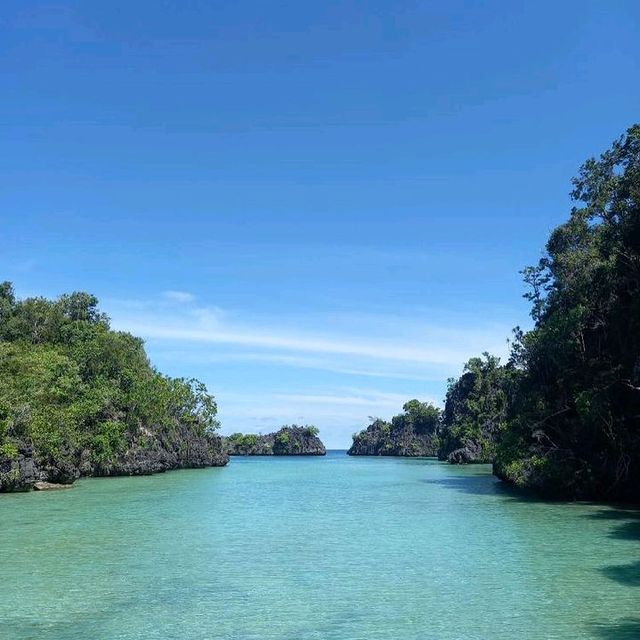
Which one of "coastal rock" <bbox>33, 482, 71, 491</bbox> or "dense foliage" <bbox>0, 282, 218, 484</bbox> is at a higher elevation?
"dense foliage" <bbox>0, 282, 218, 484</bbox>

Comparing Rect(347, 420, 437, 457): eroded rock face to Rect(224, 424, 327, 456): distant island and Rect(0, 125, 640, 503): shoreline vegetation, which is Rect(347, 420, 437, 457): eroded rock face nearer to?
Rect(224, 424, 327, 456): distant island

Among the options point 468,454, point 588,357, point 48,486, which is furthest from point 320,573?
point 468,454

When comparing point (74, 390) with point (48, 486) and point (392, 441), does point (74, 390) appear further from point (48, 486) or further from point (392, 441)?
point (392, 441)

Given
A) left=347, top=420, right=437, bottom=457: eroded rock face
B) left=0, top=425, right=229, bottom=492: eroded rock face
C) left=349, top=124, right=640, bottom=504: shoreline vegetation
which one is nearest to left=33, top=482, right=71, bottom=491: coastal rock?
left=0, top=425, right=229, bottom=492: eroded rock face

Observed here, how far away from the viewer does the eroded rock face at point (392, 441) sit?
501ft

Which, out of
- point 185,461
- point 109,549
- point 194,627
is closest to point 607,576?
point 194,627

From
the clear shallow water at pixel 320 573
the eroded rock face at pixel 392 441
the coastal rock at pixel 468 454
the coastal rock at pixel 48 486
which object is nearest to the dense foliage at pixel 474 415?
the coastal rock at pixel 468 454

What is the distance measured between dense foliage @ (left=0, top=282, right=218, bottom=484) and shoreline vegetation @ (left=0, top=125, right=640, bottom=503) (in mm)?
125

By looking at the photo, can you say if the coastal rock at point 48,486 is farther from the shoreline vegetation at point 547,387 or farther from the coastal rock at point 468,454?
the coastal rock at point 468,454

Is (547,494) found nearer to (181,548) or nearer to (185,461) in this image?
(181,548)

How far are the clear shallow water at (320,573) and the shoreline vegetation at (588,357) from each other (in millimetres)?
2852

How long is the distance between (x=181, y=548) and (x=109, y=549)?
1924 millimetres

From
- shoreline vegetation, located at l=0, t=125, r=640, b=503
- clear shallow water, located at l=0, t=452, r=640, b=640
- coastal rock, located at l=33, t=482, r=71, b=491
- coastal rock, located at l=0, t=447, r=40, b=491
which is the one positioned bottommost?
coastal rock, located at l=33, t=482, r=71, b=491

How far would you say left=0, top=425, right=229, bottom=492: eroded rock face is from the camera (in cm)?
3615
